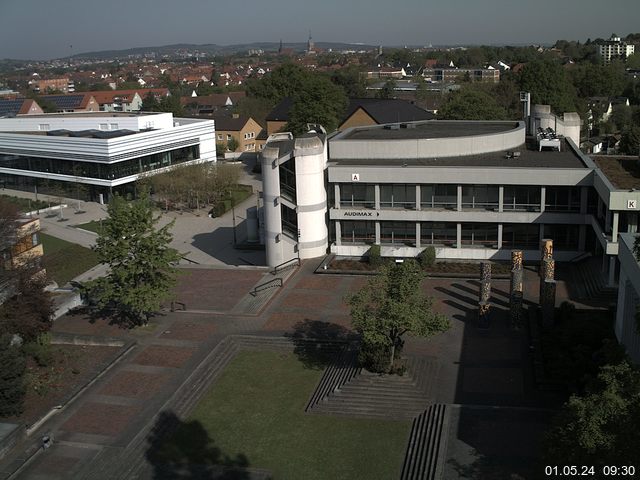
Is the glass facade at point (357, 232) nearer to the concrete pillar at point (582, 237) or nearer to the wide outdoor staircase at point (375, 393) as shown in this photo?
the concrete pillar at point (582, 237)

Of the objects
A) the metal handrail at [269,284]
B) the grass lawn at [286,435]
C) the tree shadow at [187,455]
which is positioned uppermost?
the metal handrail at [269,284]

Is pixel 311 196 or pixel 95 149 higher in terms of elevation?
pixel 95 149

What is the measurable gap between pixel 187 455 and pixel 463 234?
23578mm

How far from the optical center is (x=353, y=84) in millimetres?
122750

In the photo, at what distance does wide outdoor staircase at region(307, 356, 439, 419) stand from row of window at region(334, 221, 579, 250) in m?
15.4

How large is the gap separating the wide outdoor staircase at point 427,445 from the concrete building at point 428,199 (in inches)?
709

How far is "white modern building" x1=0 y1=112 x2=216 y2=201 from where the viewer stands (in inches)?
2574

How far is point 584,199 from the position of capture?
39.3m

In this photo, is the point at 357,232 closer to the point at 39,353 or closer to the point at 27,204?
the point at 39,353

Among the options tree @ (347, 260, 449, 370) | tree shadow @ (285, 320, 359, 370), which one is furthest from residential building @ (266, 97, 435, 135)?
tree @ (347, 260, 449, 370)

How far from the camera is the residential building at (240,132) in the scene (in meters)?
90.2

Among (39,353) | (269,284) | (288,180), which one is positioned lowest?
(269,284)

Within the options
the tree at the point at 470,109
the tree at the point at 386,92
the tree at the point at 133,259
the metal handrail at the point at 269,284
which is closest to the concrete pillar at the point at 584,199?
the metal handrail at the point at 269,284

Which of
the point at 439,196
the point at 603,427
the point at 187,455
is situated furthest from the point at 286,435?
the point at 439,196
